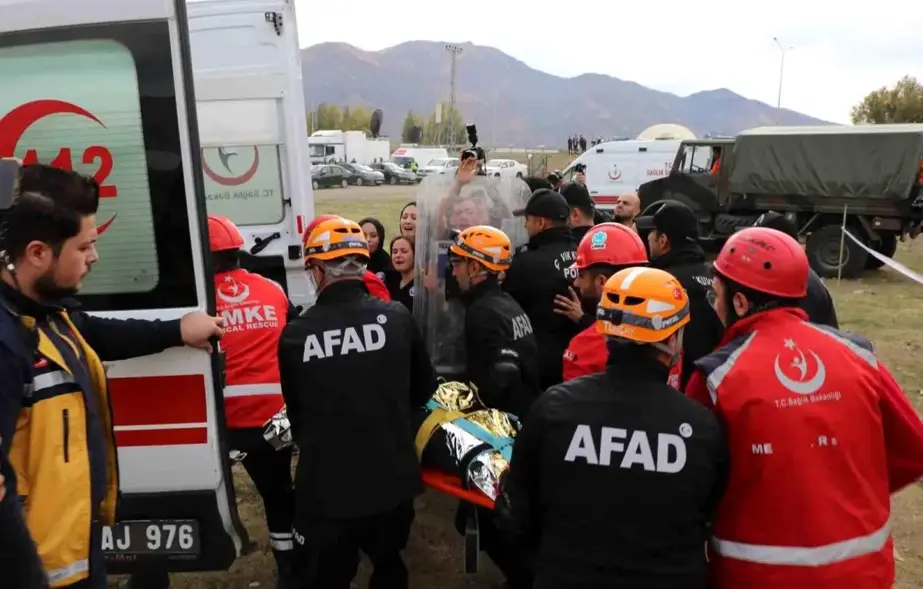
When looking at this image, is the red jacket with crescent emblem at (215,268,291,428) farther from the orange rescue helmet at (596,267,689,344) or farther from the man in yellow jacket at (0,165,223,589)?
the orange rescue helmet at (596,267,689,344)

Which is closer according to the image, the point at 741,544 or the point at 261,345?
the point at 741,544

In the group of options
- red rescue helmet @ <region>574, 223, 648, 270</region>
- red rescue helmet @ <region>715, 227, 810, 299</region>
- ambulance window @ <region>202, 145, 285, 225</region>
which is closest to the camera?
red rescue helmet @ <region>715, 227, 810, 299</region>

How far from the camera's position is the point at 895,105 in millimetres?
36000

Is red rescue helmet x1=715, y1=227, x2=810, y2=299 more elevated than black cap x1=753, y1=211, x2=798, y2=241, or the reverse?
red rescue helmet x1=715, y1=227, x2=810, y2=299

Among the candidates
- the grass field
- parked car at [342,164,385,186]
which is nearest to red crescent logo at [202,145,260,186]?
the grass field

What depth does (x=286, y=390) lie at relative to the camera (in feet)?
8.64

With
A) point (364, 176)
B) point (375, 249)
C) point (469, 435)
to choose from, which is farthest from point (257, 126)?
point (364, 176)

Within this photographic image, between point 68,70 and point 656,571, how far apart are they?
2.41 m

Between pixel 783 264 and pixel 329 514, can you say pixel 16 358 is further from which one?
pixel 783 264

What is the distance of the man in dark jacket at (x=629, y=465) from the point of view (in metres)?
1.81

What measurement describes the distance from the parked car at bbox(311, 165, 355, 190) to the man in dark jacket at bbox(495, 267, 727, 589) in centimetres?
3776

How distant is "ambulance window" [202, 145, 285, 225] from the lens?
5938 millimetres

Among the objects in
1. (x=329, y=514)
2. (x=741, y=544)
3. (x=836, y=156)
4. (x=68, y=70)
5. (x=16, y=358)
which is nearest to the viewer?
(x=16, y=358)

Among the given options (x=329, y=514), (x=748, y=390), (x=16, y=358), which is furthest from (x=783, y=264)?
(x=16, y=358)
